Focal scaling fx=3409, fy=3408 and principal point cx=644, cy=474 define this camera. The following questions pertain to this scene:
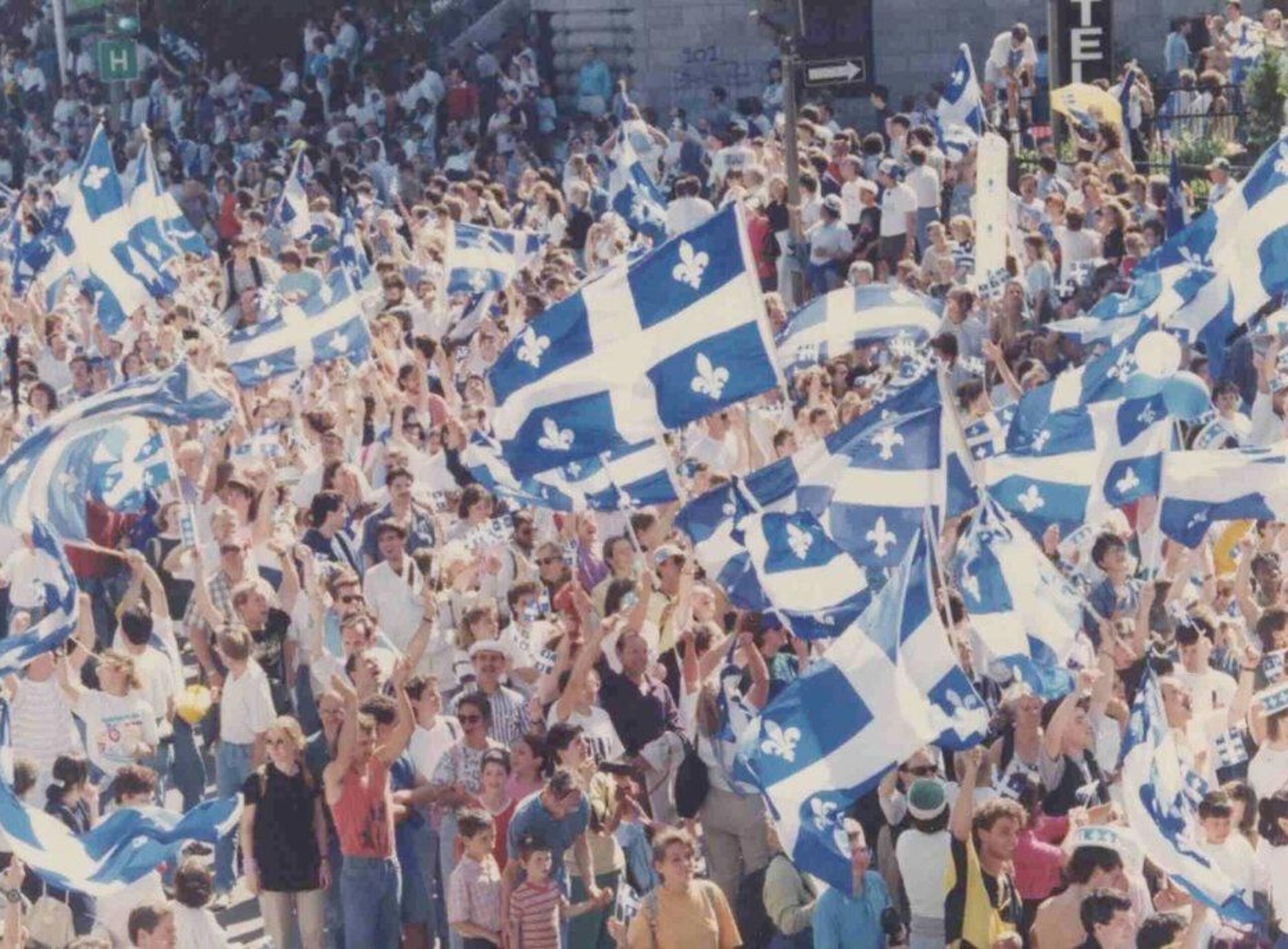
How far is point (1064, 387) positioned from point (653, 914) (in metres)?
4.42

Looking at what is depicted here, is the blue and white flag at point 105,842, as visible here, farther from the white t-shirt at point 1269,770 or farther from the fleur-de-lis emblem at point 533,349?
the white t-shirt at point 1269,770

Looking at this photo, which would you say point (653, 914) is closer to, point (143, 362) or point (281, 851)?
point (281, 851)

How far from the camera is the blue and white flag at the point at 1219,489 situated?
46.0 feet

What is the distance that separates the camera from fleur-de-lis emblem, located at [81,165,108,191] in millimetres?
23094

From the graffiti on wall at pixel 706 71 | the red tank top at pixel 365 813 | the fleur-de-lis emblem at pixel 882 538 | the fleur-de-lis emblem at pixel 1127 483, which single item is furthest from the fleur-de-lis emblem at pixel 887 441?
the graffiti on wall at pixel 706 71

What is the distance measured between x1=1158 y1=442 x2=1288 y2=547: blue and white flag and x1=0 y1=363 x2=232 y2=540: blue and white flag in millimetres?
4778

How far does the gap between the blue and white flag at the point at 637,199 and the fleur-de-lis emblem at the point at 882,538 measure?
9893 millimetres

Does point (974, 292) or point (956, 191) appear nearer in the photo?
point (974, 292)

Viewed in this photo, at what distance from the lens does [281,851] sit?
42.9 feet

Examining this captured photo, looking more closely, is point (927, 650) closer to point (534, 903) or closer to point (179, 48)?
point (534, 903)

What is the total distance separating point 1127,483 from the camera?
14.5 meters

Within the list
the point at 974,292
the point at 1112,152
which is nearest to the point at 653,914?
the point at 974,292

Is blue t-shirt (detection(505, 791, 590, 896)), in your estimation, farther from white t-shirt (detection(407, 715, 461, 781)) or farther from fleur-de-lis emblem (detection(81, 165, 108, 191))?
fleur-de-lis emblem (detection(81, 165, 108, 191))

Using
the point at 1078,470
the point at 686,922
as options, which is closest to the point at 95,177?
the point at 1078,470
